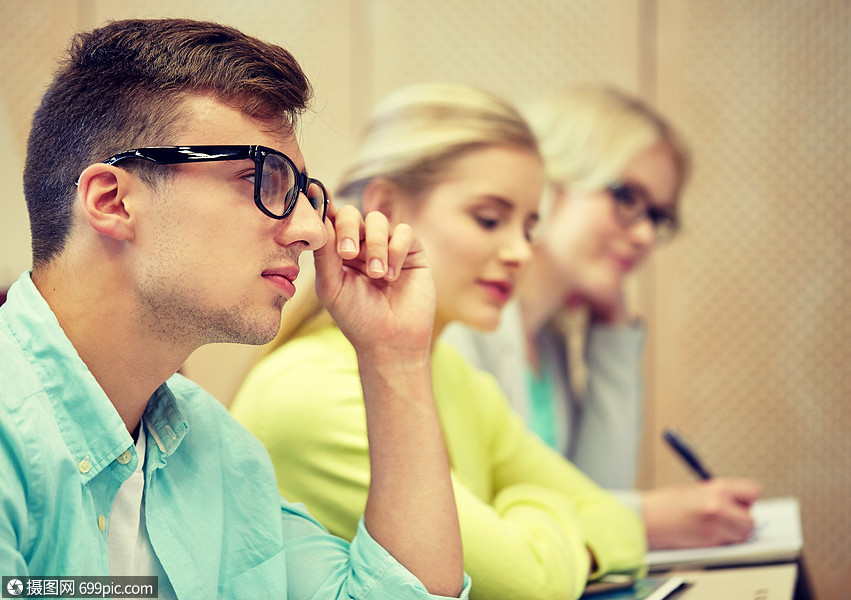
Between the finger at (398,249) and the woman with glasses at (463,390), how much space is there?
0.09 m

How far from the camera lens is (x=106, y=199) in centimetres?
65

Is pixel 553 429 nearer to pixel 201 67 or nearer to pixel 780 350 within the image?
pixel 780 350

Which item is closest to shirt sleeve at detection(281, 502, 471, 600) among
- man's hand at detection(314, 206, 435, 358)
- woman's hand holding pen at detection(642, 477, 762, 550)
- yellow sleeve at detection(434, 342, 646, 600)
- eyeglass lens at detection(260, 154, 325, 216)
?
yellow sleeve at detection(434, 342, 646, 600)

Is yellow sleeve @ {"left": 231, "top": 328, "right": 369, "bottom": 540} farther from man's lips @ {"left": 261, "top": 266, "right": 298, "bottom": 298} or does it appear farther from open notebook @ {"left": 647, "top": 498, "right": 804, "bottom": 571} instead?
open notebook @ {"left": 647, "top": 498, "right": 804, "bottom": 571}

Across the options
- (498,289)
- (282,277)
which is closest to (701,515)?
(498,289)

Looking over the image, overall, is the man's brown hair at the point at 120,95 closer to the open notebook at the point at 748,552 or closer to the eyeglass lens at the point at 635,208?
the open notebook at the point at 748,552

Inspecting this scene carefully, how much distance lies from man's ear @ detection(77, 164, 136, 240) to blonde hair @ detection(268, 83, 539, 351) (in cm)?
50

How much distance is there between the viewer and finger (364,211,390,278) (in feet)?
2.72

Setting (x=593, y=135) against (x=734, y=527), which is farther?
(x=593, y=135)

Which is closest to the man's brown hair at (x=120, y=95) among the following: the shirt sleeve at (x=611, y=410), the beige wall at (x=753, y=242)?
the shirt sleeve at (x=611, y=410)

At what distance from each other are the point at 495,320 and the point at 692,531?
0.51 meters

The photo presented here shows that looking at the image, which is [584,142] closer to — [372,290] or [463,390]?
[463,390]

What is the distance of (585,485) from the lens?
1298mm

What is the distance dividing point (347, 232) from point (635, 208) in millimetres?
1395
